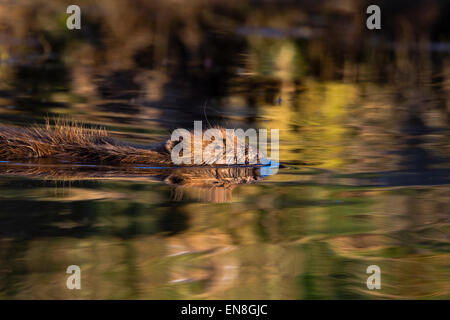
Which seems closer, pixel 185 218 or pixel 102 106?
pixel 185 218

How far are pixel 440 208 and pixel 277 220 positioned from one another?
121 cm

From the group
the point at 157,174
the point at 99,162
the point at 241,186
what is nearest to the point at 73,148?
the point at 99,162

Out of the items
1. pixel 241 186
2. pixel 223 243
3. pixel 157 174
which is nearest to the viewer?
pixel 223 243

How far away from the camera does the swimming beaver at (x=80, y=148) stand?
5730 millimetres

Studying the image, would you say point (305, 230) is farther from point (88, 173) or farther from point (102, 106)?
point (102, 106)

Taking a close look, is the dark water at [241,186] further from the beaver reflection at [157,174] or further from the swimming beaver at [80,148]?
the swimming beaver at [80,148]

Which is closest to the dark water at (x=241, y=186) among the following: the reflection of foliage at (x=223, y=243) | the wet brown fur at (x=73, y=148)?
the reflection of foliage at (x=223, y=243)

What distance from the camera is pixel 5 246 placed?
407cm

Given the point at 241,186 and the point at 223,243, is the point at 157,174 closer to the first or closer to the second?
the point at 241,186

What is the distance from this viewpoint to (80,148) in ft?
18.9

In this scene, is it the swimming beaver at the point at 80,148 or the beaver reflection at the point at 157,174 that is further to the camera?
the swimming beaver at the point at 80,148

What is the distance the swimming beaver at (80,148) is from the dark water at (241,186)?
6.3 inches

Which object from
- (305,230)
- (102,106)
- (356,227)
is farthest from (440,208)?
(102,106)

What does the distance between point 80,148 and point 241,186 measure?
1.31 meters
